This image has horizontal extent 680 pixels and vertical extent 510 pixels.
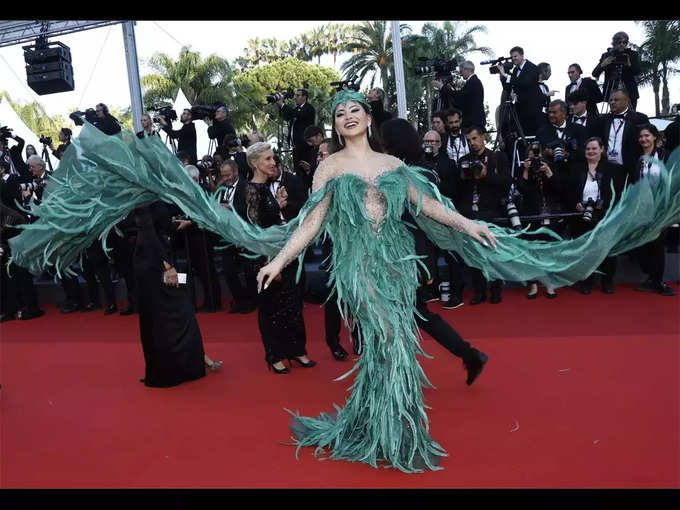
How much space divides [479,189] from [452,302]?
3.75 feet

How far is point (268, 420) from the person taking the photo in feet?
10.5

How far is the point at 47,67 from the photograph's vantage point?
418 inches

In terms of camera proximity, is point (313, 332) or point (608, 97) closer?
point (313, 332)

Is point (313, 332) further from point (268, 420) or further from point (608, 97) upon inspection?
point (608, 97)

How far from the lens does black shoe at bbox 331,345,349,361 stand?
4.25m

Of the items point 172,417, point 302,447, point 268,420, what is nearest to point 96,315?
point 172,417

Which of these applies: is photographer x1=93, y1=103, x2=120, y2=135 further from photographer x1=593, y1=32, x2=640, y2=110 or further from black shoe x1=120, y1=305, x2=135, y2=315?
photographer x1=593, y1=32, x2=640, y2=110

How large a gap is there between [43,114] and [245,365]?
21672 mm

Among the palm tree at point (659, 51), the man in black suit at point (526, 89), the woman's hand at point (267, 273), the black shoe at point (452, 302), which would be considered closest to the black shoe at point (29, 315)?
the black shoe at point (452, 302)

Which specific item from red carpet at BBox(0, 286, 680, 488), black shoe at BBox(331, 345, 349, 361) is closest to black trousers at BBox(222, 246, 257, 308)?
red carpet at BBox(0, 286, 680, 488)

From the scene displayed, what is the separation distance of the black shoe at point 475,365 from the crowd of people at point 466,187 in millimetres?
1112

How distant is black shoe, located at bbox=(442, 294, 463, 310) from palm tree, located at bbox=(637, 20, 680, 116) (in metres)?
9.85

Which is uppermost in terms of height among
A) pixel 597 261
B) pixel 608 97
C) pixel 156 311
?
pixel 608 97

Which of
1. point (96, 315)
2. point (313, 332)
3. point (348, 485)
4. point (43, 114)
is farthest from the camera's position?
point (43, 114)
